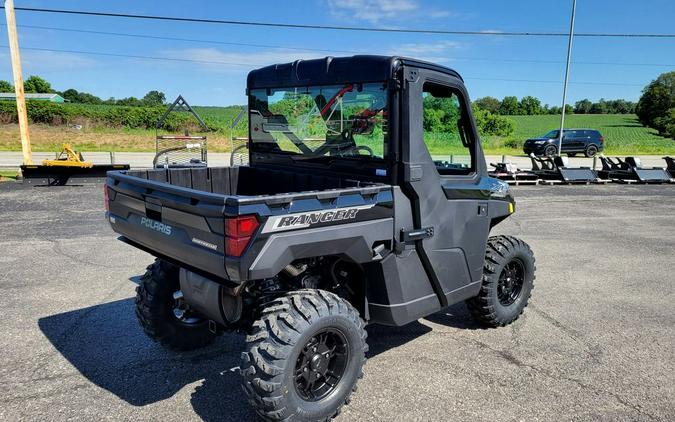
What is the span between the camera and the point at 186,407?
10.9 feet

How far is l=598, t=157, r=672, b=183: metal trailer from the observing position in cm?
1695

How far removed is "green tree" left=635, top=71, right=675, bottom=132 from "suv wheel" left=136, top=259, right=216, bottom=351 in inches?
3158

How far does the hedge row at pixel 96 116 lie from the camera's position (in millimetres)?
40781

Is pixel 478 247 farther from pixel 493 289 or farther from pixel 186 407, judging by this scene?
pixel 186 407

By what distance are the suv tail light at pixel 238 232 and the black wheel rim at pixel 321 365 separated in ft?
2.52

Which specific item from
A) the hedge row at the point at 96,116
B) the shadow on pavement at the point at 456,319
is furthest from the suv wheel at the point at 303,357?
the hedge row at the point at 96,116

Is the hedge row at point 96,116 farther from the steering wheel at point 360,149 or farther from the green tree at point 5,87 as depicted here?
the green tree at point 5,87

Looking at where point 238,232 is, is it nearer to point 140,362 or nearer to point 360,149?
point 360,149

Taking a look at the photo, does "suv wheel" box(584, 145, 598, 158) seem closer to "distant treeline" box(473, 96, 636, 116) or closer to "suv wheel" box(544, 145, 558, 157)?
"suv wheel" box(544, 145, 558, 157)

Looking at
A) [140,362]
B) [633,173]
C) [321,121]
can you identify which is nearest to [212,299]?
[140,362]

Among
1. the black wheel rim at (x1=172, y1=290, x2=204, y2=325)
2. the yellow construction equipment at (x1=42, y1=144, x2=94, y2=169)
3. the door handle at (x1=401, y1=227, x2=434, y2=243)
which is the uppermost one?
the door handle at (x1=401, y1=227, x2=434, y2=243)

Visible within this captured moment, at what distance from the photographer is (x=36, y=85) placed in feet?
277

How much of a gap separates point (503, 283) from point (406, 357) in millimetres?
1308

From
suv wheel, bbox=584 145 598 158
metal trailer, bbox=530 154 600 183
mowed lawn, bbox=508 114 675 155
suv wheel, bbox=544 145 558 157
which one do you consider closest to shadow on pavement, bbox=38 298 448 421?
metal trailer, bbox=530 154 600 183
